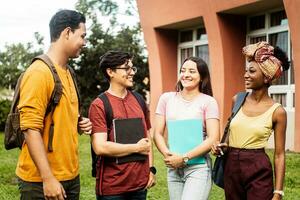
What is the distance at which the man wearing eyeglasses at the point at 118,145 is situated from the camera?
400 cm

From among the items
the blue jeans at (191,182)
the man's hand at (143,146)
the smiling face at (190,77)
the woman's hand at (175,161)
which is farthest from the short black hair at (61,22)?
the blue jeans at (191,182)

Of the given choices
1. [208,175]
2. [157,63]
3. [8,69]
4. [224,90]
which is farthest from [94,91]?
[208,175]

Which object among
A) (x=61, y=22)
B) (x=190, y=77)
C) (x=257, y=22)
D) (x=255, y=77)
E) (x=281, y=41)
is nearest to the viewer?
(x=61, y=22)

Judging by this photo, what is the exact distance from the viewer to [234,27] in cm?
1414

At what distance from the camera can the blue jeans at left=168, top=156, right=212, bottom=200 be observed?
413 centimetres

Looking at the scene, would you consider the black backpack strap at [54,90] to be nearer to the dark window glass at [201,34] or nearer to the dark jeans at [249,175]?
the dark jeans at [249,175]

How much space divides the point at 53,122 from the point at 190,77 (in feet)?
4.77

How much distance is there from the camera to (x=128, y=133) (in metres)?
4.08

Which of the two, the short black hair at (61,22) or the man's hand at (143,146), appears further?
the man's hand at (143,146)

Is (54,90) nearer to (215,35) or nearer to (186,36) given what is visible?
(215,35)

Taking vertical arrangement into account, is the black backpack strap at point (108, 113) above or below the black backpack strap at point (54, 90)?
below

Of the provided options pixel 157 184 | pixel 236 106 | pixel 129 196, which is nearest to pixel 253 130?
pixel 236 106

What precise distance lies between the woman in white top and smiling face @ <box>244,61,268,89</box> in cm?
42

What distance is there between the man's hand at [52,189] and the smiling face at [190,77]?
63.0 inches
